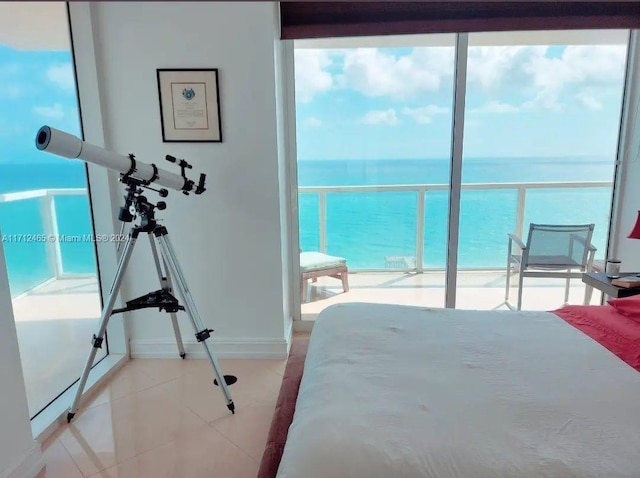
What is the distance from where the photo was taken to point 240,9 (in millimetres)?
489

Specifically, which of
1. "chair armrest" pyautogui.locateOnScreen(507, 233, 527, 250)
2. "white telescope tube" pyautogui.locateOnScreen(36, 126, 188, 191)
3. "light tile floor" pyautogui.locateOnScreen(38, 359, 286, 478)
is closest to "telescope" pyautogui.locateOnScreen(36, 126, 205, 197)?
"white telescope tube" pyautogui.locateOnScreen(36, 126, 188, 191)

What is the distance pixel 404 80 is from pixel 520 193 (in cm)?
127

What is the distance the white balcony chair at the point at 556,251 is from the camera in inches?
122

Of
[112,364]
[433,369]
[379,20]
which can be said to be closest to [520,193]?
[379,20]

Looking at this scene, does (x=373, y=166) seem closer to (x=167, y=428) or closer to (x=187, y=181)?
(x=187, y=181)

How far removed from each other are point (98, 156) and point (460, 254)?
8.41 ft

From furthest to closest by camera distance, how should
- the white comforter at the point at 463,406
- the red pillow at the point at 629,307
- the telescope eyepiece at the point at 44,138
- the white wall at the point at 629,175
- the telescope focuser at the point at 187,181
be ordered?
the white wall at the point at 629,175 → the telescope focuser at the point at 187,181 → the red pillow at the point at 629,307 → the telescope eyepiece at the point at 44,138 → the white comforter at the point at 463,406

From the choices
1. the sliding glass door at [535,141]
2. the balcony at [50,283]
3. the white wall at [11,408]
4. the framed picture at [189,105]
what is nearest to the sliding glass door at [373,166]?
the sliding glass door at [535,141]

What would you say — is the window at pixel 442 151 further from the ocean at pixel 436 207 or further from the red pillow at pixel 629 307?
the red pillow at pixel 629 307

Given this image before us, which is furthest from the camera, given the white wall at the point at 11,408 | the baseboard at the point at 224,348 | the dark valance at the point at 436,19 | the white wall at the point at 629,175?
the white wall at the point at 629,175

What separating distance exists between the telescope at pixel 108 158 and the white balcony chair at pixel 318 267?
1.09 meters

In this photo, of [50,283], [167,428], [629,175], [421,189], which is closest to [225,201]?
[50,283]

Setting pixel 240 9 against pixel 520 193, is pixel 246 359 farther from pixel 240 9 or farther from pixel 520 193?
pixel 240 9

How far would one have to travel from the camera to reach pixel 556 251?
3.15 m
